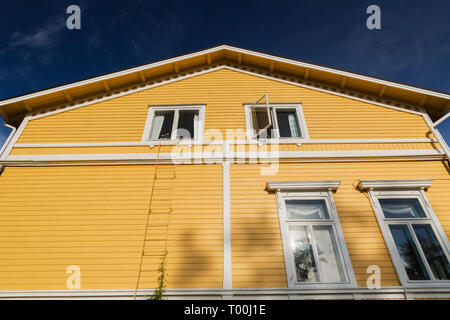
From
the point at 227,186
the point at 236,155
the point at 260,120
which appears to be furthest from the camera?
the point at 260,120

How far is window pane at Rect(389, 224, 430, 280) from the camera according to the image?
207 inches

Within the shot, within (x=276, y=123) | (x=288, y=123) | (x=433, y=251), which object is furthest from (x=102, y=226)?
(x=433, y=251)

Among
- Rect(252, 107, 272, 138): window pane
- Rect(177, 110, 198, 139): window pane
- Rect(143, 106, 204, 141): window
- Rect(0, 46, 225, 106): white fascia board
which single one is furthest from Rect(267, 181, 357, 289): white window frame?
Rect(0, 46, 225, 106): white fascia board

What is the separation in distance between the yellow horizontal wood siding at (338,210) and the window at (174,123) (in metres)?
2.02

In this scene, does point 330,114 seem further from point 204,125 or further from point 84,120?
point 84,120

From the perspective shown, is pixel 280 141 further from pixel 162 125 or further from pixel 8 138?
pixel 8 138

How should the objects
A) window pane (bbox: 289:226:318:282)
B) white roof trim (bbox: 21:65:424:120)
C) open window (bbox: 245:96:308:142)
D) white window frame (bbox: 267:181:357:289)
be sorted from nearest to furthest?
white window frame (bbox: 267:181:357:289) → window pane (bbox: 289:226:318:282) → open window (bbox: 245:96:308:142) → white roof trim (bbox: 21:65:424:120)

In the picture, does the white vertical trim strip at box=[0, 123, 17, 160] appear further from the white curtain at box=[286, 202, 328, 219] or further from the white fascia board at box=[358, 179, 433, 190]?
the white fascia board at box=[358, 179, 433, 190]

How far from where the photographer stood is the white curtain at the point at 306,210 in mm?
6000

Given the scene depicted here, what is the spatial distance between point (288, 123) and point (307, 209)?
3.07m

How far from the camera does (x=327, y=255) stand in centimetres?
548

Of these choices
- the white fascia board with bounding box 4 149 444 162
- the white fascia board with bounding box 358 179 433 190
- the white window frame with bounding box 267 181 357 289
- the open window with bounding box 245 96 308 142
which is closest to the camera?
the white window frame with bounding box 267 181 357 289

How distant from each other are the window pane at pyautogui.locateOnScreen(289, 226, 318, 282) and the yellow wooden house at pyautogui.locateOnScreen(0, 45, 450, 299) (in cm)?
3
